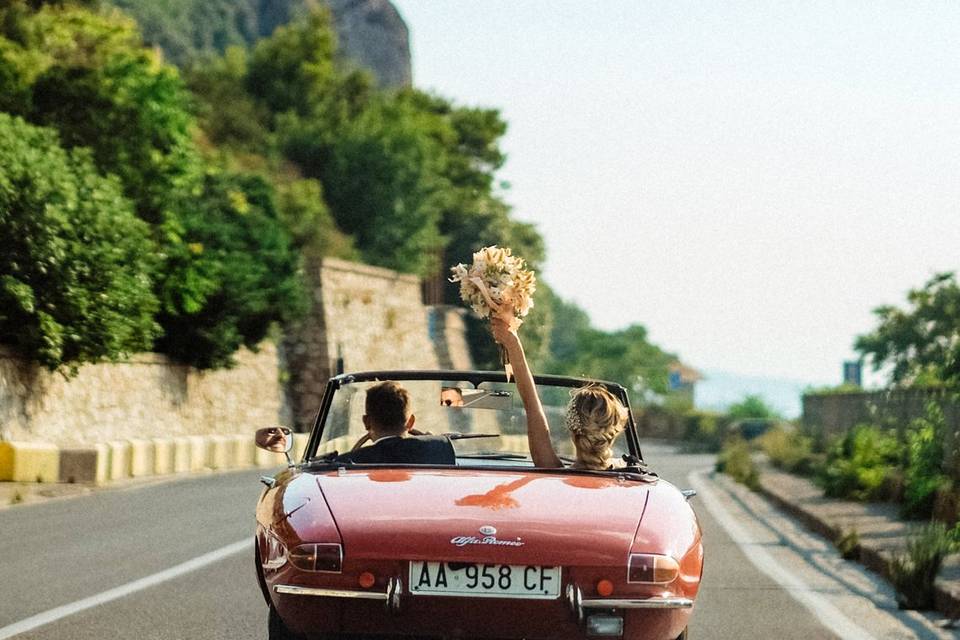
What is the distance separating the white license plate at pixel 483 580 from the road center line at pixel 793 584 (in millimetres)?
3708

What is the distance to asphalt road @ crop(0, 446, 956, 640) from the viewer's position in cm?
918

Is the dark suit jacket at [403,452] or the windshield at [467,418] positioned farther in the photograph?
the windshield at [467,418]

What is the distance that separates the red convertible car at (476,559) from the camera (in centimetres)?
582

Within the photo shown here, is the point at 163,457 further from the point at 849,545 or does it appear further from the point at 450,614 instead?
the point at 450,614

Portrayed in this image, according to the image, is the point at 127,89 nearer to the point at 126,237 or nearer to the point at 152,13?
the point at 126,237

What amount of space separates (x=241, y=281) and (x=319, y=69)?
3423 centimetres

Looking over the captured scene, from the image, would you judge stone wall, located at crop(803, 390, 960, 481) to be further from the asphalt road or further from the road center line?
the road center line

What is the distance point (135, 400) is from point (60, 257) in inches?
316

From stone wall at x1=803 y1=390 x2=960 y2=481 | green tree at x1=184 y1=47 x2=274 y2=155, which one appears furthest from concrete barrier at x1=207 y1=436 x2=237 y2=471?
green tree at x1=184 y1=47 x2=274 y2=155

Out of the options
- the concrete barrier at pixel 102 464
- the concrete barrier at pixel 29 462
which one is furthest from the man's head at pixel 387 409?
the concrete barrier at pixel 102 464

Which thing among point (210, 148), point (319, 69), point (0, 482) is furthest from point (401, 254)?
point (0, 482)

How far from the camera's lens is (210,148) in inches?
2256

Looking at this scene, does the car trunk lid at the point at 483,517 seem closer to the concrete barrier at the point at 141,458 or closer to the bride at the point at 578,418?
the bride at the point at 578,418

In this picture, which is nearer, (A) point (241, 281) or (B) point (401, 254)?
(A) point (241, 281)
